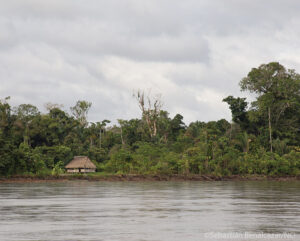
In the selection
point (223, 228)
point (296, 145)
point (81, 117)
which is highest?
point (81, 117)

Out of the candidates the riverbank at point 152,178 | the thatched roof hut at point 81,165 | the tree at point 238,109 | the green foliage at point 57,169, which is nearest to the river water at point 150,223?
the riverbank at point 152,178

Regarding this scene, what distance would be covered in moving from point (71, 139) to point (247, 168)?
21.2 m

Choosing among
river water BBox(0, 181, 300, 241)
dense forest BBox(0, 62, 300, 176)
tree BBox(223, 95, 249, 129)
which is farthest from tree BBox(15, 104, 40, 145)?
river water BBox(0, 181, 300, 241)

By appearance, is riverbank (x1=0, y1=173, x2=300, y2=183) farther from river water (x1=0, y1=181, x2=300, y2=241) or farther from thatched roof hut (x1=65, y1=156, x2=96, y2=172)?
river water (x1=0, y1=181, x2=300, y2=241)

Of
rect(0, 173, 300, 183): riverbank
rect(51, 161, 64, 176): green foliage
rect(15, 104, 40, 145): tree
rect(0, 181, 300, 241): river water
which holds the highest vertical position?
rect(15, 104, 40, 145): tree

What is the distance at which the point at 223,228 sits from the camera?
11.4m

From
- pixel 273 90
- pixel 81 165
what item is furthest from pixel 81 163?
pixel 273 90

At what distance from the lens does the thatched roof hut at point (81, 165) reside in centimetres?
5366

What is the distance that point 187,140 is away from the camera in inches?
2110

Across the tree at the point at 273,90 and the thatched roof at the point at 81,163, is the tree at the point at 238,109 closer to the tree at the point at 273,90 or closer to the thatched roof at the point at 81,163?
the tree at the point at 273,90

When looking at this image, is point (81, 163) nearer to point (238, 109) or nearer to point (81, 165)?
point (81, 165)

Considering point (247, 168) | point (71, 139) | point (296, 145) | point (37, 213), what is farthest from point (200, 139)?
point (37, 213)

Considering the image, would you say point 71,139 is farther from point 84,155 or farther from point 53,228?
point 53,228

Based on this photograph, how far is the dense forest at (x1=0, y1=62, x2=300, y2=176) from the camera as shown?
48750mm
